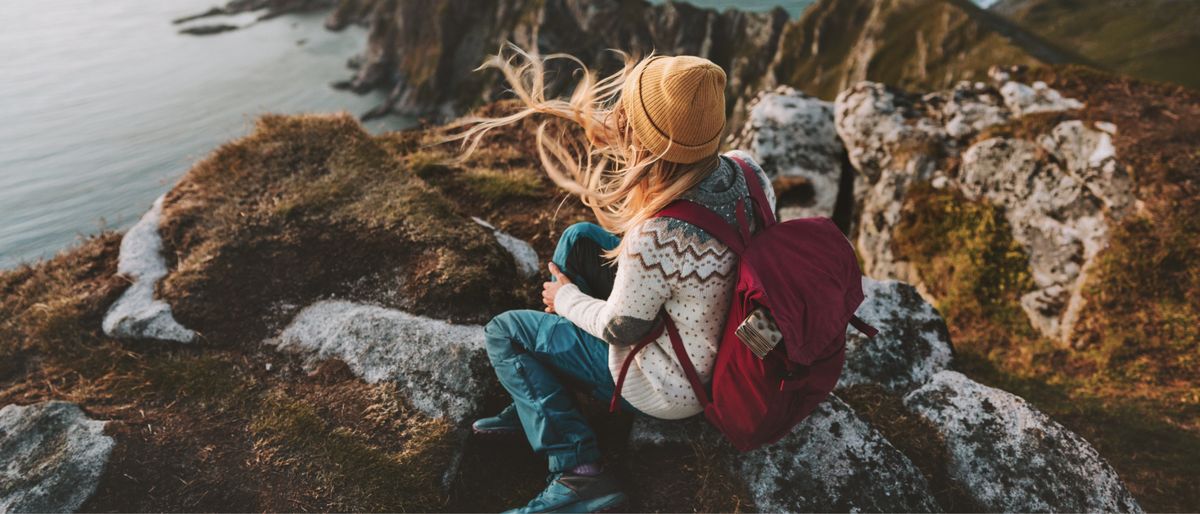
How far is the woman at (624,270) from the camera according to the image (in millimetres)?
3277

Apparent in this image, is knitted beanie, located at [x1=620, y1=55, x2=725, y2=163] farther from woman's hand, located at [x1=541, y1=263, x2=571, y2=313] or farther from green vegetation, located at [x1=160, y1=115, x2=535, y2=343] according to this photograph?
green vegetation, located at [x1=160, y1=115, x2=535, y2=343]

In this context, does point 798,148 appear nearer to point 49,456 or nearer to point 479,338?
point 479,338

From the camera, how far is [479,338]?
20.3ft

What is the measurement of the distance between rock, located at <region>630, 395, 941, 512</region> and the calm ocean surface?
8537 millimetres

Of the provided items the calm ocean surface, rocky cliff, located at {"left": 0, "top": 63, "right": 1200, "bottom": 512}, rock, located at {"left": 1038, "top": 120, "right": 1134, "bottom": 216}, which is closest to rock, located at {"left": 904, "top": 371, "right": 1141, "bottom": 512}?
rocky cliff, located at {"left": 0, "top": 63, "right": 1200, "bottom": 512}

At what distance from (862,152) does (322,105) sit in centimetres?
8219

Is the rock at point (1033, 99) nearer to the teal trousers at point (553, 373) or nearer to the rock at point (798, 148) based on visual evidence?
the rock at point (798, 148)

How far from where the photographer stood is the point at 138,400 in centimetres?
575

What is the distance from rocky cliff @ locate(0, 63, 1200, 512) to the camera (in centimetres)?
513

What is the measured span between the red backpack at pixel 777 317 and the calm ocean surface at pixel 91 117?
8.99 metres


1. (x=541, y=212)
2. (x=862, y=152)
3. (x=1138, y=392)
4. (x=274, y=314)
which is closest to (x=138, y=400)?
(x=274, y=314)

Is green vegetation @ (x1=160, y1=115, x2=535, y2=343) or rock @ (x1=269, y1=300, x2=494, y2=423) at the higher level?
green vegetation @ (x1=160, y1=115, x2=535, y2=343)

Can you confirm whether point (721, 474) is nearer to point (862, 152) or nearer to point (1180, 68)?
point (862, 152)

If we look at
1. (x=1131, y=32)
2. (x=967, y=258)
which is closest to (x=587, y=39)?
(x=1131, y=32)
